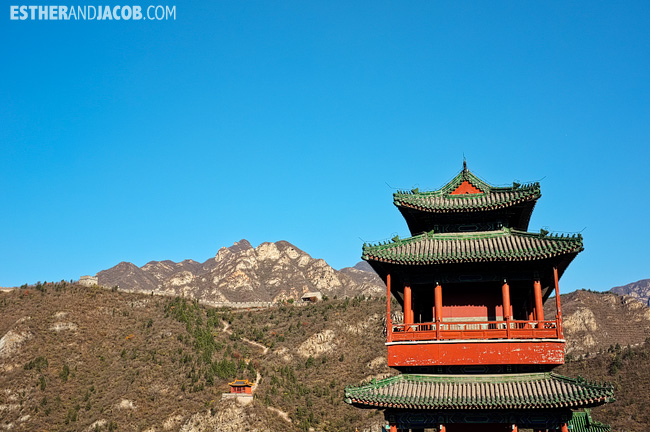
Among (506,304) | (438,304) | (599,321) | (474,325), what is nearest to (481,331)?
(474,325)

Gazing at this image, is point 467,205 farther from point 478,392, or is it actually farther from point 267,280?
point 267,280

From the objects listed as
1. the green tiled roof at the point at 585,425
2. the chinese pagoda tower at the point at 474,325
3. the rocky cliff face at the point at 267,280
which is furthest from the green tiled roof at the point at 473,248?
the rocky cliff face at the point at 267,280

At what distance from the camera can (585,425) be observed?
1329 inches

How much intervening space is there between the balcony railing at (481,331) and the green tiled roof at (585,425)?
13.9 m

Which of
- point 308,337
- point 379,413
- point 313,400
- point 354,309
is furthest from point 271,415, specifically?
point 354,309

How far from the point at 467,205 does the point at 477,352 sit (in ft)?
20.6

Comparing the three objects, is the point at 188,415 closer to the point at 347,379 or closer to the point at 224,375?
the point at 224,375

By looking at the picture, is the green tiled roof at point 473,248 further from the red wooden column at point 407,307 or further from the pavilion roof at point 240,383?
the pavilion roof at point 240,383

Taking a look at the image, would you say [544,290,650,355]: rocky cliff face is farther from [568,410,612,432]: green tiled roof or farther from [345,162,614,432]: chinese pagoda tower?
[345,162,614,432]: chinese pagoda tower

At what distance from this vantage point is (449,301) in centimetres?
2417

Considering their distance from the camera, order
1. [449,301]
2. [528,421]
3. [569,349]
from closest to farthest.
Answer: [528,421] → [449,301] → [569,349]

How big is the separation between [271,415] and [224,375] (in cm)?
Answer: 1086

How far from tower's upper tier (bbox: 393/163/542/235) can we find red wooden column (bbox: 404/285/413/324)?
310 cm

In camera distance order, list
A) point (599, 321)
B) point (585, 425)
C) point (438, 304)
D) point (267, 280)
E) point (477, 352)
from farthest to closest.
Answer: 1. point (267, 280)
2. point (599, 321)
3. point (585, 425)
4. point (438, 304)
5. point (477, 352)
